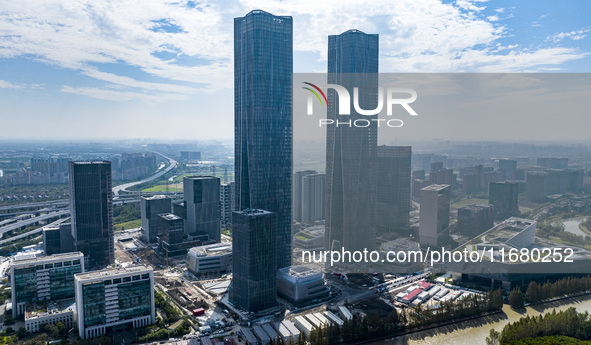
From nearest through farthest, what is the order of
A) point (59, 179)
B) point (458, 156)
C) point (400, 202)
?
1. point (458, 156)
2. point (400, 202)
3. point (59, 179)

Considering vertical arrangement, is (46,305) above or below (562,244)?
below

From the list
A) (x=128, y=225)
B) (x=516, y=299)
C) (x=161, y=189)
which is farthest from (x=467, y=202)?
(x=161, y=189)

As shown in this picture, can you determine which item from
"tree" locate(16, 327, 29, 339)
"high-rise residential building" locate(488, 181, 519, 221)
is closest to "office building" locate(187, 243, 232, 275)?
"tree" locate(16, 327, 29, 339)

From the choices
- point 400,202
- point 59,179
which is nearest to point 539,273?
point 400,202

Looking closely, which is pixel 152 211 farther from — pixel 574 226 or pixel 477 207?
pixel 574 226

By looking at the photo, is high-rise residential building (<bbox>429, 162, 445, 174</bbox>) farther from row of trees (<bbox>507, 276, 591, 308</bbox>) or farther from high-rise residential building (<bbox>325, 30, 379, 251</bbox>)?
row of trees (<bbox>507, 276, 591, 308</bbox>)

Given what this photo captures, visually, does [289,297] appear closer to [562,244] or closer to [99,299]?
[99,299]
